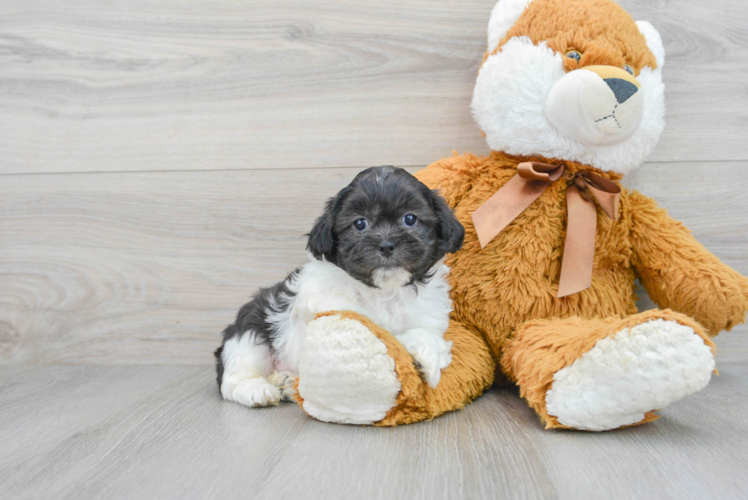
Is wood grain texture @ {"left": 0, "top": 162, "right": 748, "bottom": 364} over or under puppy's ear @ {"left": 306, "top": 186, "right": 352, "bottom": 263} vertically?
under

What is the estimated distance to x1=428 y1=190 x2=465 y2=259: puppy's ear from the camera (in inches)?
53.2

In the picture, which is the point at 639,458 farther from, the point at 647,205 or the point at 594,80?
the point at 594,80

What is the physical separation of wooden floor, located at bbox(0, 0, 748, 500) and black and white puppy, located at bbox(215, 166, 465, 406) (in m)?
0.21

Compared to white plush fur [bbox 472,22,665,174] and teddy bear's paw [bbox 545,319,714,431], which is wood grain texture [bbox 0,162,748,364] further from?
teddy bear's paw [bbox 545,319,714,431]

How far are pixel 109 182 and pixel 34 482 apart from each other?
1236 millimetres

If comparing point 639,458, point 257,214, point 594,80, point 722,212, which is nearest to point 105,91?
point 257,214

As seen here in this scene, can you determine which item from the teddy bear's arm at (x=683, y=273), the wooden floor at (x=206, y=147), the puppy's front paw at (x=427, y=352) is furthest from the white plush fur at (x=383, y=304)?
the teddy bear's arm at (x=683, y=273)

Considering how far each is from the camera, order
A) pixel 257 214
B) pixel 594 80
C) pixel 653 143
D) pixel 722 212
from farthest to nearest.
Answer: pixel 257 214 → pixel 722 212 → pixel 653 143 → pixel 594 80

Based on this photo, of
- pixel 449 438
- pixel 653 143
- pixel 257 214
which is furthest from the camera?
pixel 257 214

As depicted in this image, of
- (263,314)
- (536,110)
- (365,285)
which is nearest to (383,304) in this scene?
(365,285)

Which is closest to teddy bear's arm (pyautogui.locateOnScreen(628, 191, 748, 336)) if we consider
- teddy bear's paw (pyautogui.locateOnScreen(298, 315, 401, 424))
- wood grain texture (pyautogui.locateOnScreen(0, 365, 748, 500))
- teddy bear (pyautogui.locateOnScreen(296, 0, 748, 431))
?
teddy bear (pyautogui.locateOnScreen(296, 0, 748, 431))

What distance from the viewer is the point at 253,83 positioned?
1969 millimetres

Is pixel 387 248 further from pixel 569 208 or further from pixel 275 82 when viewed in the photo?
pixel 275 82

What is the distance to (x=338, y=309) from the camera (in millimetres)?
1342
